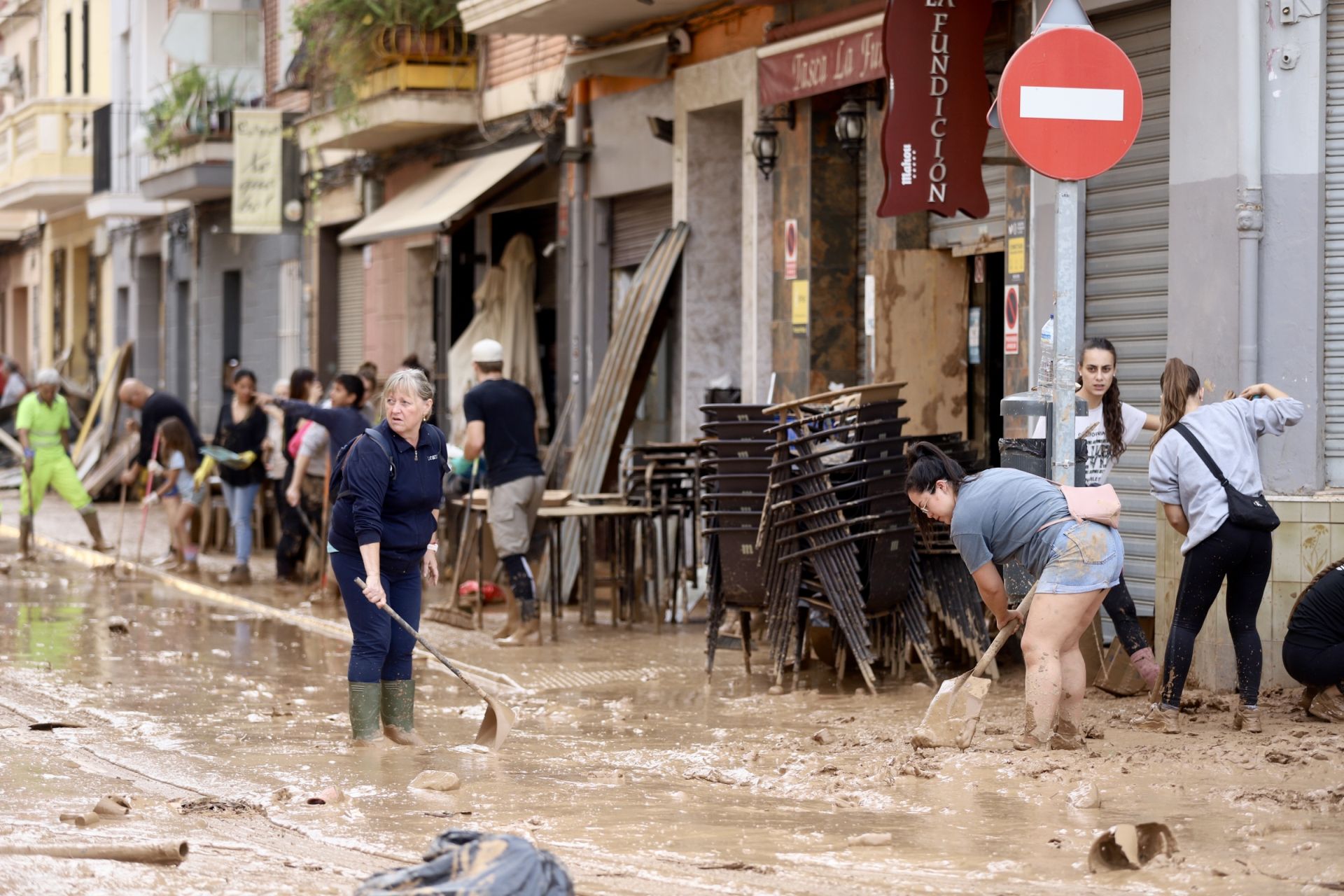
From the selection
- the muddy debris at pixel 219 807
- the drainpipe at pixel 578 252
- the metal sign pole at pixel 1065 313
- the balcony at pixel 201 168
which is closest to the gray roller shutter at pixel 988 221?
the metal sign pole at pixel 1065 313

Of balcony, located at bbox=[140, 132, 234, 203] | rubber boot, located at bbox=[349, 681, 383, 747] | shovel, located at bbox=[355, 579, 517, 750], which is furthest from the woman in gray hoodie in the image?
balcony, located at bbox=[140, 132, 234, 203]

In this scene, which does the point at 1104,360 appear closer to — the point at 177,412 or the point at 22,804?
the point at 22,804

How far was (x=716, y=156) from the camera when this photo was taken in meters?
15.0

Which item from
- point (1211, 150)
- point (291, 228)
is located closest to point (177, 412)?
point (291, 228)

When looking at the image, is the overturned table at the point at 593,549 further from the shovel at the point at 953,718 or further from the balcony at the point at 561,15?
the shovel at the point at 953,718

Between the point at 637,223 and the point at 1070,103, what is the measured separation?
9.61 metres

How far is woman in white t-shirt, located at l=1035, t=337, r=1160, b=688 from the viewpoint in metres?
8.59

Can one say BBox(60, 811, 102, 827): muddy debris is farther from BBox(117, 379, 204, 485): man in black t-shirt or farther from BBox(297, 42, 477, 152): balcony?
BBox(297, 42, 477, 152): balcony

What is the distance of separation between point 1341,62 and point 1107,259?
1871 mm

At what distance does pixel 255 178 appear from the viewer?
75.4 ft

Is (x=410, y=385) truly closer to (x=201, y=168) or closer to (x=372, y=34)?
(x=372, y=34)

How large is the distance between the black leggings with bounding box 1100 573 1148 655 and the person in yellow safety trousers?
11823mm

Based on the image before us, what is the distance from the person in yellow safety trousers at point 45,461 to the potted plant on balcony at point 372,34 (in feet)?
14.1

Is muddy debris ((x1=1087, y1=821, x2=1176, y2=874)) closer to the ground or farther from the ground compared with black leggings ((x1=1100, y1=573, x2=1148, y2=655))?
closer to the ground
